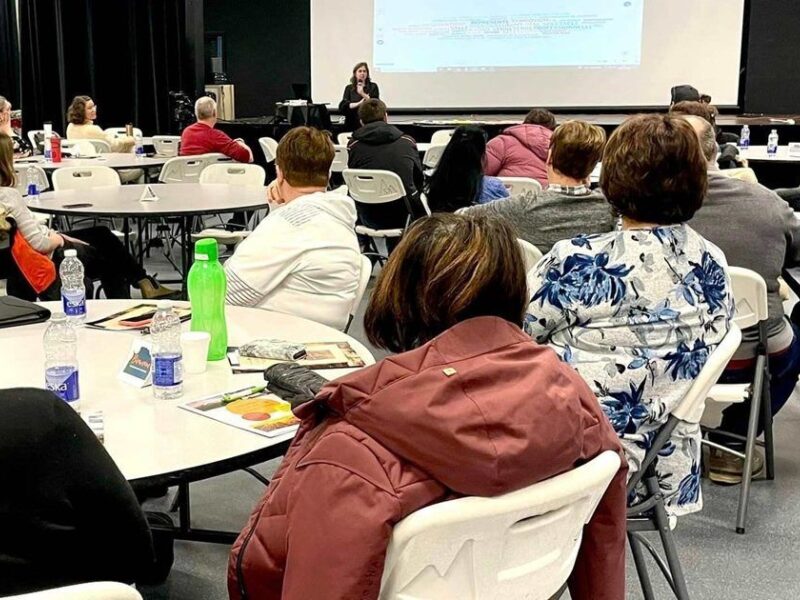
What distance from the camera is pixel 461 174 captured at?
4.45 metres

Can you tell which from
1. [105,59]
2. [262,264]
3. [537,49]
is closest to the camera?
[262,264]

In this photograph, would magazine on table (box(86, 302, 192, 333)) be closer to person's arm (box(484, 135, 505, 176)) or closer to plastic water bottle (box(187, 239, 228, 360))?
plastic water bottle (box(187, 239, 228, 360))

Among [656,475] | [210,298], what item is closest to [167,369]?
[210,298]

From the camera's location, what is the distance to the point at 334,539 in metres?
1.20

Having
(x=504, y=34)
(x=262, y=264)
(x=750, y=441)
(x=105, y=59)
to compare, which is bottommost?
(x=750, y=441)

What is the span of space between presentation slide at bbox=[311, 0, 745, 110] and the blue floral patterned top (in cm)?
884

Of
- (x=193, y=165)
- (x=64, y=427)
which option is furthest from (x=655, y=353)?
(x=193, y=165)

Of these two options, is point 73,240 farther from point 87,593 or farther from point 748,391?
point 87,593

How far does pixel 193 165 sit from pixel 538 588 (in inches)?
228

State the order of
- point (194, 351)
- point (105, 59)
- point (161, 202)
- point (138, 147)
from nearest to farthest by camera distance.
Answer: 1. point (194, 351)
2. point (161, 202)
3. point (138, 147)
4. point (105, 59)

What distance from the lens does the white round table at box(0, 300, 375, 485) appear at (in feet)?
5.16

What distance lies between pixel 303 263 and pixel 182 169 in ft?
13.4

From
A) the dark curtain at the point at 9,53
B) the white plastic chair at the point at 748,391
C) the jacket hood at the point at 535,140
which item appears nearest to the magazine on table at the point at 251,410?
the white plastic chair at the point at 748,391

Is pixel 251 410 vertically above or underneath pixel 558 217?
underneath
